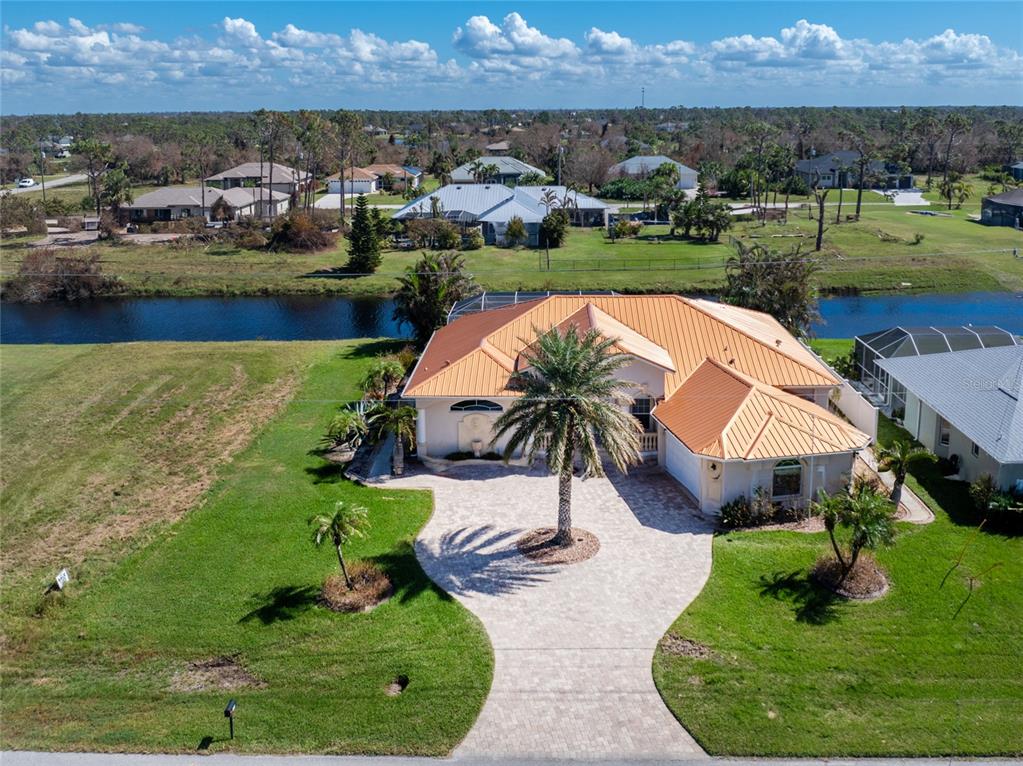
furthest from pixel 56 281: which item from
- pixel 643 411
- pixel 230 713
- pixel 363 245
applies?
pixel 230 713

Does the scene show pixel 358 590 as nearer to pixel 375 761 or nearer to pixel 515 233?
pixel 375 761

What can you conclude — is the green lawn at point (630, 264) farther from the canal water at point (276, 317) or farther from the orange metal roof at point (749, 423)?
the orange metal roof at point (749, 423)

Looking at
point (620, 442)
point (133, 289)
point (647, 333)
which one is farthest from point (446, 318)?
point (133, 289)

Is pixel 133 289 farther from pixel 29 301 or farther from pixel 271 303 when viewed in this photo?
pixel 271 303

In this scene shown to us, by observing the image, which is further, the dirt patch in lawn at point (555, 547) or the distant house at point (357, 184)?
the distant house at point (357, 184)

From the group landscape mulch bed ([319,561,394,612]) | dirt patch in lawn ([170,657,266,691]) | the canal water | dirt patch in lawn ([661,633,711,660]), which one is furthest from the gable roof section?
the canal water

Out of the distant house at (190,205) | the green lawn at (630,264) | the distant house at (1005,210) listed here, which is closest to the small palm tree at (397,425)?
the green lawn at (630,264)

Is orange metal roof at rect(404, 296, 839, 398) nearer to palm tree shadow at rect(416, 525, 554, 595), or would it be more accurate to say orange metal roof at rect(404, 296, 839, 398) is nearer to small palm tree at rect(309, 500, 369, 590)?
palm tree shadow at rect(416, 525, 554, 595)
